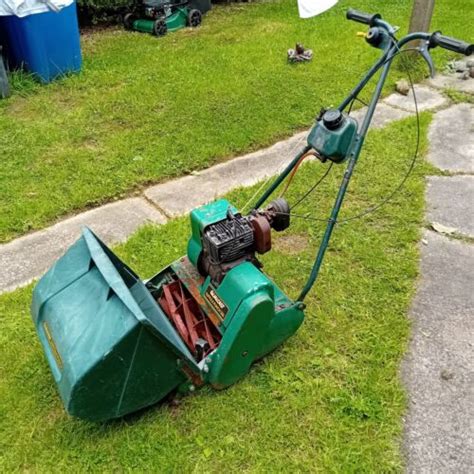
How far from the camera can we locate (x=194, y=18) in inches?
291

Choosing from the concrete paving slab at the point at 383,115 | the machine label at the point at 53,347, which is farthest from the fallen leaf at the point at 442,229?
the machine label at the point at 53,347

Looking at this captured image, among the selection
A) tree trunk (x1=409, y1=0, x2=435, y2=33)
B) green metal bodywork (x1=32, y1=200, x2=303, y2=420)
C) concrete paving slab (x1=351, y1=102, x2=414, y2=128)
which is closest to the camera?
green metal bodywork (x1=32, y1=200, x2=303, y2=420)

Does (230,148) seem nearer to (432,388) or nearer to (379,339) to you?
(379,339)

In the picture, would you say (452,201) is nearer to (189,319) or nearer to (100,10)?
(189,319)

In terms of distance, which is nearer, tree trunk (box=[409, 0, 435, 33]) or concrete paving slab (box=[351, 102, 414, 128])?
concrete paving slab (box=[351, 102, 414, 128])

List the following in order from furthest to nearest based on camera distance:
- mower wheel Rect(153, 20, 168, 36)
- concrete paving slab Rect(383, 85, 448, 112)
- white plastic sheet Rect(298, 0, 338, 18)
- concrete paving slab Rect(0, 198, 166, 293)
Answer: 1. mower wheel Rect(153, 20, 168, 36)
2. concrete paving slab Rect(383, 85, 448, 112)
3. white plastic sheet Rect(298, 0, 338, 18)
4. concrete paving slab Rect(0, 198, 166, 293)

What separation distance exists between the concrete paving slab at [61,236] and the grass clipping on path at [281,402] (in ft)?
0.65

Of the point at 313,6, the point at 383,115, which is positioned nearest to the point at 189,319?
the point at 313,6

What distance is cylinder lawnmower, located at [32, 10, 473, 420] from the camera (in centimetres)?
201

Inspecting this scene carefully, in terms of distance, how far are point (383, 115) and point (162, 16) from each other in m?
3.38

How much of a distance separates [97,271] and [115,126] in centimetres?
275

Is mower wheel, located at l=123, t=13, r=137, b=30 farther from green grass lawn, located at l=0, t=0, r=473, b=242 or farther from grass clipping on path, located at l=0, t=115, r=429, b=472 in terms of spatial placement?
grass clipping on path, located at l=0, t=115, r=429, b=472

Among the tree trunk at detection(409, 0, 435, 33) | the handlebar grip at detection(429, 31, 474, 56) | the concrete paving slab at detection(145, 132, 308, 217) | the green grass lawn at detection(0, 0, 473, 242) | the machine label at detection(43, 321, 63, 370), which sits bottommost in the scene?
the concrete paving slab at detection(145, 132, 308, 217)

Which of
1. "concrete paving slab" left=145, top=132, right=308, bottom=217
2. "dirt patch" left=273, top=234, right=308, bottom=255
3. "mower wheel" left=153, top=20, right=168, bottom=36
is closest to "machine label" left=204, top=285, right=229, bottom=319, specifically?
"dirt patch" left=273, top=234, right=308, bottom=255
